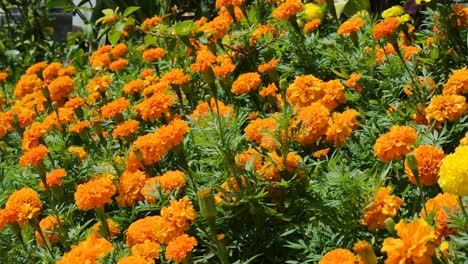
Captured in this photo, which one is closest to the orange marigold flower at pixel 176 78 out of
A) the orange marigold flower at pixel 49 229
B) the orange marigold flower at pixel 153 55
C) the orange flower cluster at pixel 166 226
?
the orange marigold flower at pixel 153 55

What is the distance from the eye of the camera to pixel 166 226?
1.70m

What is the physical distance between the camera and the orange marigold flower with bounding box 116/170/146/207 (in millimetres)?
2037

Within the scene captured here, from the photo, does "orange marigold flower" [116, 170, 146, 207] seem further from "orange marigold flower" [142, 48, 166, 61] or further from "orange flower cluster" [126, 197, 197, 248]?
"orange marigold flower" [142, 48, 166, 61]

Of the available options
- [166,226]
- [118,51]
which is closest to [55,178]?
[166,226]

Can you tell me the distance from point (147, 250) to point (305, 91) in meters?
0.72

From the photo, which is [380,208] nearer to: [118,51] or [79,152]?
[79,152]

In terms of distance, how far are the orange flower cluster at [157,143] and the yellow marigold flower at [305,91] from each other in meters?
0.36

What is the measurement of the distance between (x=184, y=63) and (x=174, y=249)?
1.51 meters

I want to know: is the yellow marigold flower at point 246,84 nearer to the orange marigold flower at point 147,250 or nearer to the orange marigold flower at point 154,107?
the orange marigold flower at point 154,107

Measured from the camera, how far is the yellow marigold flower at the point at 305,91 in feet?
6.90

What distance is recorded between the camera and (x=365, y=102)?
2299 mm

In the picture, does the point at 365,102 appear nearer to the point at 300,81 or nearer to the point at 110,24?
the point at 300,81

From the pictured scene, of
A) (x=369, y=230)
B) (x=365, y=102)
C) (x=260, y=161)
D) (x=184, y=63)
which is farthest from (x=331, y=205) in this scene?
(x=184, y=63)

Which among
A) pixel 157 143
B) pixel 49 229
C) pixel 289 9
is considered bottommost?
pixel 49 229
